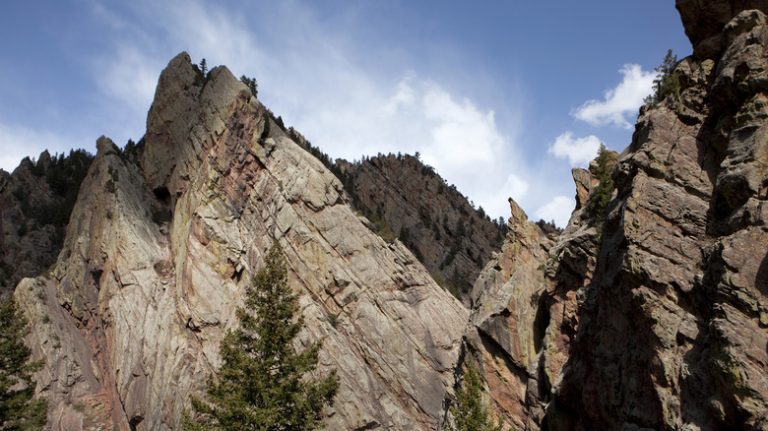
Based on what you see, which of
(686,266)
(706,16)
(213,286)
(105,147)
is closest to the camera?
(686,266)

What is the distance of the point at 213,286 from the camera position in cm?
5131

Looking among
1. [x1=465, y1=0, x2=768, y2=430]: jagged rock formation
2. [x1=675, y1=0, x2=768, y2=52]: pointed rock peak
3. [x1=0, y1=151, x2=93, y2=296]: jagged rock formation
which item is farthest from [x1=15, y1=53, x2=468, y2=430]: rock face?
[x1=675, y1=0, x2=768, y2=52]: pointed rock peak

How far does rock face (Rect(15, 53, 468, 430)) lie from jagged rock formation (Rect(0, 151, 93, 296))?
20.2ft

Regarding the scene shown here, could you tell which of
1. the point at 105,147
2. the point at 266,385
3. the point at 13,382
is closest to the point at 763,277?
the point at 266,385

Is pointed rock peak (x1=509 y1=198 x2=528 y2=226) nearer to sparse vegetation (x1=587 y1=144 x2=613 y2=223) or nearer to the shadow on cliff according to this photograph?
sparse vegetation (x1=587 y1=144 x2=613 y2=223)

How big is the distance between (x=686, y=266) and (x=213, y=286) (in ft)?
133

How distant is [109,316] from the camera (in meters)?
52.3

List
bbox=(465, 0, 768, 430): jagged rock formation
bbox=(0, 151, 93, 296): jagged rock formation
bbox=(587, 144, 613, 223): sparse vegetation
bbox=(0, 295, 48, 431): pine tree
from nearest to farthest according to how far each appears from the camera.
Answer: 1. bbox=(465, 0, 768, 430): jagged rock formation
2. bbox=(587, 144, 613, 223): sparse vegetation
3. bbox=(0, 295, 48, 431): pine tree
4. bbox=(0, 151, 93, 296): jagged rock formation

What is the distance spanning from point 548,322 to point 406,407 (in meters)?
20.8

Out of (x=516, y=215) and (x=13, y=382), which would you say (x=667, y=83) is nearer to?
(x=516, y=215)

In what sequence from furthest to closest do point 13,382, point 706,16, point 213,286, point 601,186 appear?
point 213,286, point 13,382, point 601,186, point 706,16

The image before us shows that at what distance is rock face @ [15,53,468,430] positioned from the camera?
48.3m

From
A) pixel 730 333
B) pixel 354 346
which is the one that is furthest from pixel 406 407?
pixel 730 333

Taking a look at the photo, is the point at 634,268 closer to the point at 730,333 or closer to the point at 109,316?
the point at 730,333
